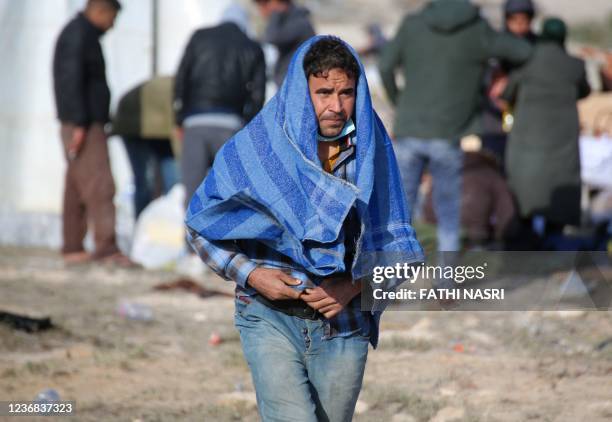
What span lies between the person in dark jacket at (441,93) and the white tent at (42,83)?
3.34m

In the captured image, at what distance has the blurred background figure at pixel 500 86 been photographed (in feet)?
27.9

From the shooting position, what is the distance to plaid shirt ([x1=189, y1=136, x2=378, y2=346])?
122 inches

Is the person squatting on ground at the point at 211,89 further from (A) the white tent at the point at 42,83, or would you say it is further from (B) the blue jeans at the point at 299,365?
(B) the blue jeans at the point at 299,365

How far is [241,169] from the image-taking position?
3.15 m

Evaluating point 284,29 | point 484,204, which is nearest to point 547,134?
point 484,204

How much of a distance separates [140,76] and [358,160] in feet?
25.3

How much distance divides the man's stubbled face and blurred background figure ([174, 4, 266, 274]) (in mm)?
5248

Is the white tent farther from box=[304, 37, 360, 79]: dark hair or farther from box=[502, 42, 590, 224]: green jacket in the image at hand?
box=[304, 37, 360, 79]: dark hair

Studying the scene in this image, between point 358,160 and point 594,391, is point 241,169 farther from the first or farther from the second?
point 594,391

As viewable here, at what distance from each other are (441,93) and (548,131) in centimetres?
119

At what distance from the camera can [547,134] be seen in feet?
27.2
